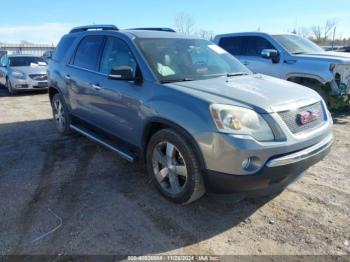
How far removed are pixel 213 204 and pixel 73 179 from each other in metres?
1.92

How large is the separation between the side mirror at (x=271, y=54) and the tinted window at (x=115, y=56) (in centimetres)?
432

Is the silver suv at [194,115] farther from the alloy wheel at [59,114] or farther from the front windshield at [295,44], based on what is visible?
the front windshield at [295,44]

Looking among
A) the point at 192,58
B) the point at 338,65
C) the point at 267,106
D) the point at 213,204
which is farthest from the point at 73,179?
the point at 338,65

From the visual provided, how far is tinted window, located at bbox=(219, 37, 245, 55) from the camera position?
29.8 feet

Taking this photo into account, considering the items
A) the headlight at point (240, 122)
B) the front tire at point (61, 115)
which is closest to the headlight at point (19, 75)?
the front tire at point (61, 115)

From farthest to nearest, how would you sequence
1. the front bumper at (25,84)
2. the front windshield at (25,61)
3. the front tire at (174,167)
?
the front windshield at (25,61) → the front bumper at (25,84) → the front tire at (174,167)

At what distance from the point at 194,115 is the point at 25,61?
12.2m

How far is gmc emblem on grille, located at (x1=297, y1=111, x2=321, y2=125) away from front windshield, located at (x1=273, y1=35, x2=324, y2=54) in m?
5.15

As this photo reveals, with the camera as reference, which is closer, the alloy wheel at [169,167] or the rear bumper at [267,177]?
the rear bumper at [267,177]

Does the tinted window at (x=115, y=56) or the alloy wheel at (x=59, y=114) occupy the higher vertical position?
the tinted window at (x=115, y=56)

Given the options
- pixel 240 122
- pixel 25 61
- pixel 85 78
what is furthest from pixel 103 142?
pixel 25 61

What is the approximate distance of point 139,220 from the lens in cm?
336

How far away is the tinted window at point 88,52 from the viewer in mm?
4859

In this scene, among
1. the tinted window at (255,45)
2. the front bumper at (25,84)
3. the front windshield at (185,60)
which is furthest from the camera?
the front bumper at (25,84)
